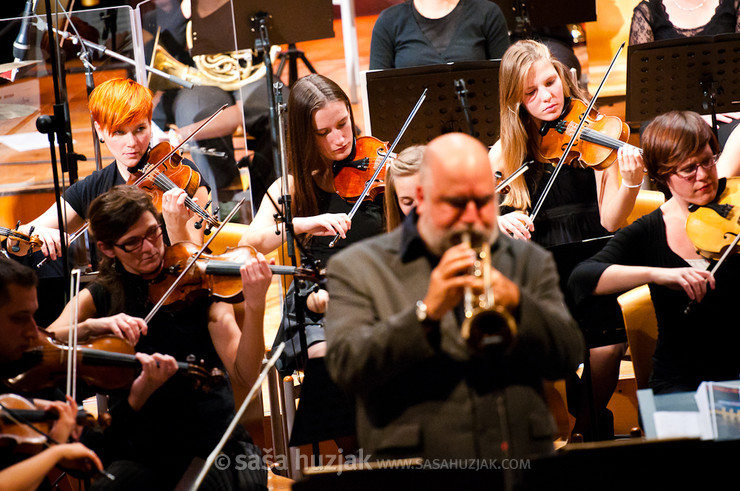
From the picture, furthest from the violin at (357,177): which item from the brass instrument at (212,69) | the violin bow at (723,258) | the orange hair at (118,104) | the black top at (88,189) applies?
the brass instrument at (212,69)

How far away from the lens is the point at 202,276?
2424 millimetres

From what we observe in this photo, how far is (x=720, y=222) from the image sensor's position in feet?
7.88

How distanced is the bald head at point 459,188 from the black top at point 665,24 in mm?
2698

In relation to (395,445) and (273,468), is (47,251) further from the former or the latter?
(395,445)

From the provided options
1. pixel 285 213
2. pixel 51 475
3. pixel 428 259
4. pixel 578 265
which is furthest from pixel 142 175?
pixel 428 259

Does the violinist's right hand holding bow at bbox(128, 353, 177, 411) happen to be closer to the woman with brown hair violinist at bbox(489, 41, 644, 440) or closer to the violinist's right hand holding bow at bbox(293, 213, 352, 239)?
the violinist's right hand holding bow at bbox(293, 213, 352, 239)

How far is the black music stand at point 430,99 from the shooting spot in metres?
3.16

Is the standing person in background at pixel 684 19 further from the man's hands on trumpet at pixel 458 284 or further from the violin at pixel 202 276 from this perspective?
the man's hands on trumpet at pixel 458 284

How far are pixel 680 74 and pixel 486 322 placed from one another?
90.1 inches

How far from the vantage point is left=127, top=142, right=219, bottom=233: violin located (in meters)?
3.07

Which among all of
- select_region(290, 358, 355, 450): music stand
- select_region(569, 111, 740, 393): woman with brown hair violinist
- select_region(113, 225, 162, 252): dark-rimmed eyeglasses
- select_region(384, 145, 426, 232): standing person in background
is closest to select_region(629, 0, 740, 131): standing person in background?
select_region(569, 111, 740, 393): woman with brown hair violinist

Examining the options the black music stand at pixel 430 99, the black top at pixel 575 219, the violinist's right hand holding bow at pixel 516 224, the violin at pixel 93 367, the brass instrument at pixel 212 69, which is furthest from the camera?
the brass instrument at pixel 212 69

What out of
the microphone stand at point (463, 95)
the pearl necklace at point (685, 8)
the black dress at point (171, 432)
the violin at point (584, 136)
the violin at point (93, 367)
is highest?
the pearl necklace at point (685, 8)

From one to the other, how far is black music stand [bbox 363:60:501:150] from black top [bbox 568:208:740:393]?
3.00ft
